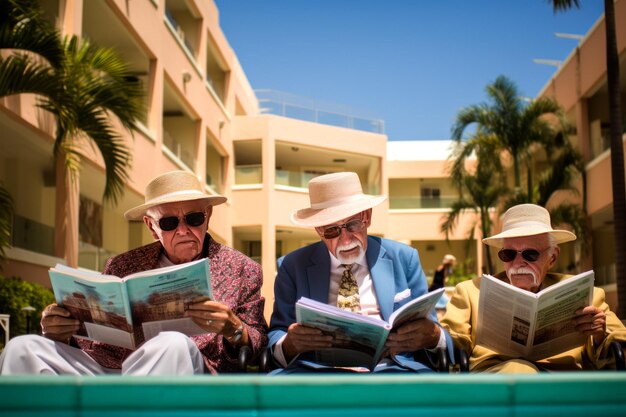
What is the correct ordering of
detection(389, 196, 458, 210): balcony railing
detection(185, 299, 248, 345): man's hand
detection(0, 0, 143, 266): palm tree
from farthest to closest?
detection(389, 196, 458, 210): balcony railing
detection(0, 0, 143, 266): palm tree
detection(185, 299, 248, 345): man's hand

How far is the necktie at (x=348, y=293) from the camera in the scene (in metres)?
3.73

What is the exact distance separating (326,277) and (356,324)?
33.8 inches

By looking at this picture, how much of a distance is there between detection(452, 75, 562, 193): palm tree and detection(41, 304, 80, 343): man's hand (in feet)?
58.2

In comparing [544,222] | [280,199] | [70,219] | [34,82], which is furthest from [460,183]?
[544,222]

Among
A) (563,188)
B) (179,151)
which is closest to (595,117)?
(563,188)

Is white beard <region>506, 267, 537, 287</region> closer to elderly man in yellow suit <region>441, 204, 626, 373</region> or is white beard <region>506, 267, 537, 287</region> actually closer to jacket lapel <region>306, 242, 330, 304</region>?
elderly man in yellow suit <region>441, 204, 626, 373</region>

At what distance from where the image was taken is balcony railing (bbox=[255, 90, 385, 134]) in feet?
95.1

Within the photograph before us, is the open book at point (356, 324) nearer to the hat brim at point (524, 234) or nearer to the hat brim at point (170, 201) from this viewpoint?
the hat brim at point (524, 234)

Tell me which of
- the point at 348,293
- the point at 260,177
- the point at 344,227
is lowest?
the point at 348,293

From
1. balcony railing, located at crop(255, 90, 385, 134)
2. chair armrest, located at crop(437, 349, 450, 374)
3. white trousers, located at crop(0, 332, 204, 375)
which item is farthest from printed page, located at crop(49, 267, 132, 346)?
balcony railing, located at crop(255, 90, 385, 134)

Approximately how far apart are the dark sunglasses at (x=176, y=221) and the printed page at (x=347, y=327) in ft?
3.04

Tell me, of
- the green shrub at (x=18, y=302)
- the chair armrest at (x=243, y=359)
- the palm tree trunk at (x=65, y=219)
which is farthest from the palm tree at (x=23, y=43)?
the chair armrest at (x=243, y=359)

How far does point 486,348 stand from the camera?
12.3 ft

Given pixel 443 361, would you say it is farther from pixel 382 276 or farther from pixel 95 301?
pixel 95 301
